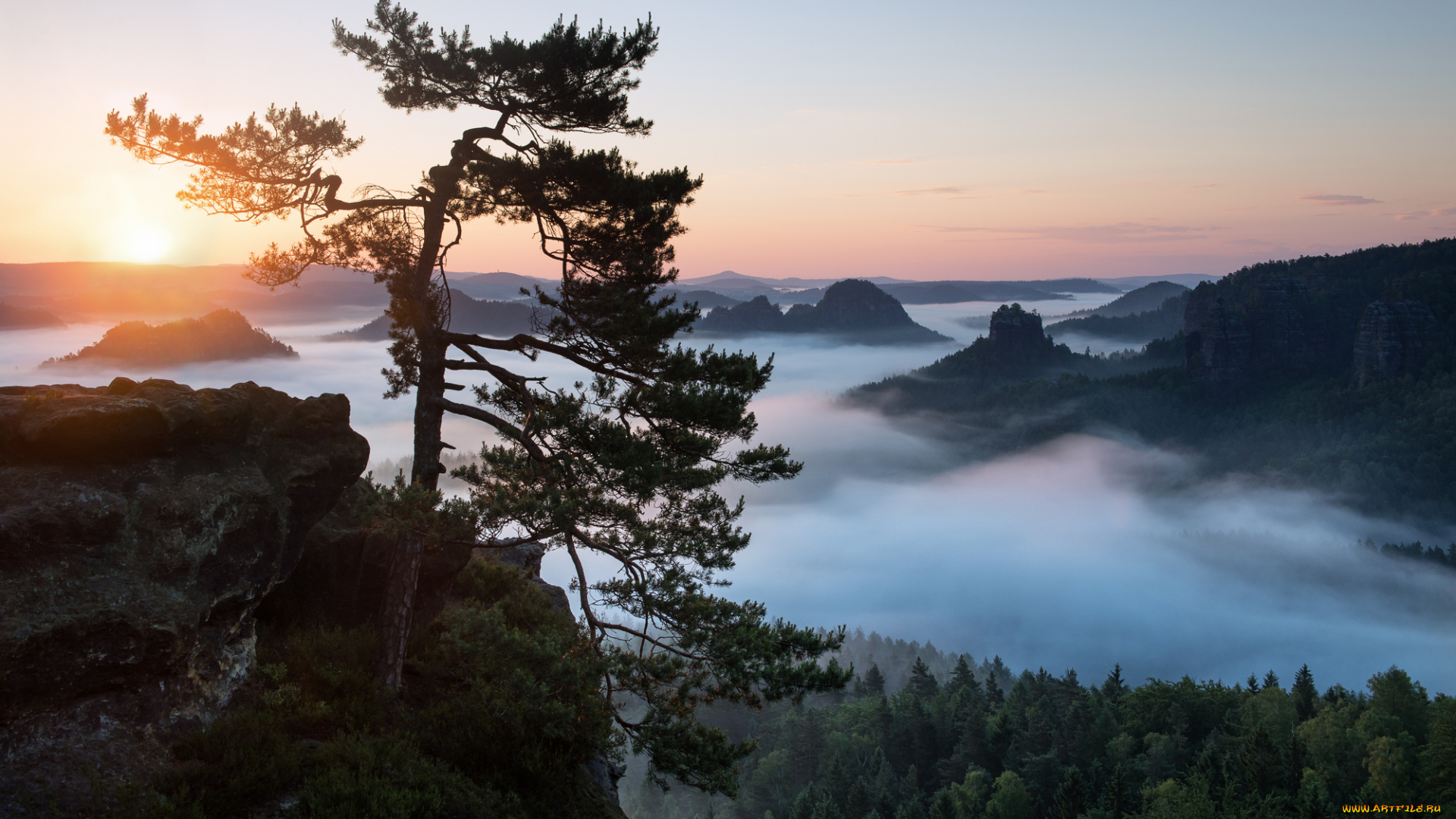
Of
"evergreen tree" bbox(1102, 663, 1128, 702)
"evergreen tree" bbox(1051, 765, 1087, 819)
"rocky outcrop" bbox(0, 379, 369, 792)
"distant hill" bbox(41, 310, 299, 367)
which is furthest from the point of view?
"distant hill" bbox(41, 310, 299, 367)

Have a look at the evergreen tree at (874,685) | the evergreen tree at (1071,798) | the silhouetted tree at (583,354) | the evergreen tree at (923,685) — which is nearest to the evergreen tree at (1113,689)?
the evergreen tree at (923,685)

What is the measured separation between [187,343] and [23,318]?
157 feet

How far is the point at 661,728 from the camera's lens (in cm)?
1383

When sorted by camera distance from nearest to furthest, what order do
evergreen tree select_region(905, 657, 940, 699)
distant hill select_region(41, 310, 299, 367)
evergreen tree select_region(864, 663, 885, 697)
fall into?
evergreen tree select_region(905, 657, 940, 699) < evergreen tree select_region(864, 663, 885, 697) < distant hill select_region(41, 310, 299, 367)

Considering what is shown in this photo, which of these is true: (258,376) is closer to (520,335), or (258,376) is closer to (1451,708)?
(520,335)

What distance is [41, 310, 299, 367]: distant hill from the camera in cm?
13388

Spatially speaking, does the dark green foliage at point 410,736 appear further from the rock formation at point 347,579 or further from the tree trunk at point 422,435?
the rock formation at point 347,579

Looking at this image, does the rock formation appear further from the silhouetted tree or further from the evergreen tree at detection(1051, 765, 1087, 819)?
the evergreen tree at detection(1051, 765, 1087, 819)

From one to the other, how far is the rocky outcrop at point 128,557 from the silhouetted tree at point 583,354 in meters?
A: 2.61

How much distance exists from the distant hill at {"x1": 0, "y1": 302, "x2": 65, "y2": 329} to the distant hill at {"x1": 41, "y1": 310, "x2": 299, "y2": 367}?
30.5 metres

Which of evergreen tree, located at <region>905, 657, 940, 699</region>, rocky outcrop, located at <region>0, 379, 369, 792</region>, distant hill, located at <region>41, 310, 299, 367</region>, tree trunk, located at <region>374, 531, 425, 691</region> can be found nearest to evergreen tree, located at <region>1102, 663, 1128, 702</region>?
evergreen tree, located at <region>905, 657, 940, 699</region>

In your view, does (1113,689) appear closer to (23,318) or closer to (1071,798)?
(1071,798)

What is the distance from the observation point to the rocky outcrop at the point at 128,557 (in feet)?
33.6

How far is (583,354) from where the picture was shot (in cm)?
1572
